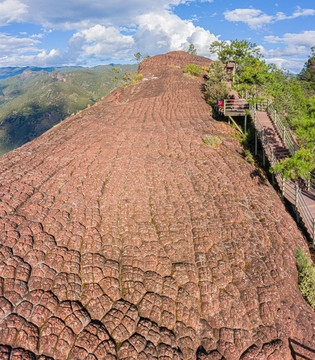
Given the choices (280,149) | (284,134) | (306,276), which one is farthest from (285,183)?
(306,276)

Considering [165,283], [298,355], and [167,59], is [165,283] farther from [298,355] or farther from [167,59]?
[167,59]

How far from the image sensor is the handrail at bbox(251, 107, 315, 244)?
12011 millimetres

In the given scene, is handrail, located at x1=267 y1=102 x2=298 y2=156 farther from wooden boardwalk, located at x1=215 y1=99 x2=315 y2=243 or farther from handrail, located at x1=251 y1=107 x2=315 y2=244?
handrail, located at x1=251 y1=107 x2=315 y2=244

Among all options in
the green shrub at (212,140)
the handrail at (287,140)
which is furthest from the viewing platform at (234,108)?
the green shrub at (212,140)

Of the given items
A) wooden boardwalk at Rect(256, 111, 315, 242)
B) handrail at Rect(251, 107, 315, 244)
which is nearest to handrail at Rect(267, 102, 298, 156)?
wooden boardwalk at Rect(256, 111, 315, 242)

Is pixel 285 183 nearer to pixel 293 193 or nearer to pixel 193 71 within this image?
pixel 293 193

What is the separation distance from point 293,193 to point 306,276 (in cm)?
577

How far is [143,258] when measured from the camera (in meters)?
8.74

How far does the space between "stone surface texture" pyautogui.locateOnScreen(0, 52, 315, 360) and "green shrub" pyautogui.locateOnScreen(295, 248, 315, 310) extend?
43 centimetres

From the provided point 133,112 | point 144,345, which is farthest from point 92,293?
point 133,112

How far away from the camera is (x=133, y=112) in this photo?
23.5 meters

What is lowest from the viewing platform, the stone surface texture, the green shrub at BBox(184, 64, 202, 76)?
the stone surface texture

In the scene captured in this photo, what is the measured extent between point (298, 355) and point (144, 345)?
17.0ft

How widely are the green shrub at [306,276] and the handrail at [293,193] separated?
6.15ft
